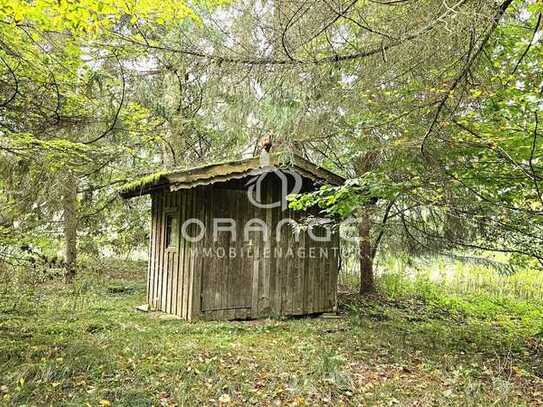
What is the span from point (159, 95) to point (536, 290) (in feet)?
41.3

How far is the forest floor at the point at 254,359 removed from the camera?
436 cm

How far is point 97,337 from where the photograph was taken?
606cm

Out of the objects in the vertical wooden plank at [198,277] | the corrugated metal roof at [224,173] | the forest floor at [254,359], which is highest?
the corrugated metal roof at [224,173]

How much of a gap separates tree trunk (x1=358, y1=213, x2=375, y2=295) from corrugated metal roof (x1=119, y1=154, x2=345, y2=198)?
1.95 metres

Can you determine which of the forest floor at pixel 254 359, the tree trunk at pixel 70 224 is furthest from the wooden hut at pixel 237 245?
the tree trunk at pixel 70 224

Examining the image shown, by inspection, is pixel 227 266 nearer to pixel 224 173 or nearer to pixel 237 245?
pixel 237 245

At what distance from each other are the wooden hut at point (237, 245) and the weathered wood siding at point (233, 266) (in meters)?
0.02

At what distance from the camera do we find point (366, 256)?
1077cm

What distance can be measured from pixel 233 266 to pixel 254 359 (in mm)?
2712

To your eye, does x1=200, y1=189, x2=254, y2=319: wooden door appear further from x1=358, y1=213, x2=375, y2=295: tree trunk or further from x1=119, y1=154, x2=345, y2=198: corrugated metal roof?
x1=358, y1=213, x2=375, y2=295: tree trunk

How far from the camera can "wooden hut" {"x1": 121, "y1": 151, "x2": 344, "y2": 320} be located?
25.5 ft

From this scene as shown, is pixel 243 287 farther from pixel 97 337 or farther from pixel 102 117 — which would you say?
pixel 102 117

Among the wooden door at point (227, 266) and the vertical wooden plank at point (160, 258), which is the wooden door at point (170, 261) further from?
the wooden door at point (227, 266)

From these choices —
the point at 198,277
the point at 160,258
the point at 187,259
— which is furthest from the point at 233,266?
the point at 160,258
